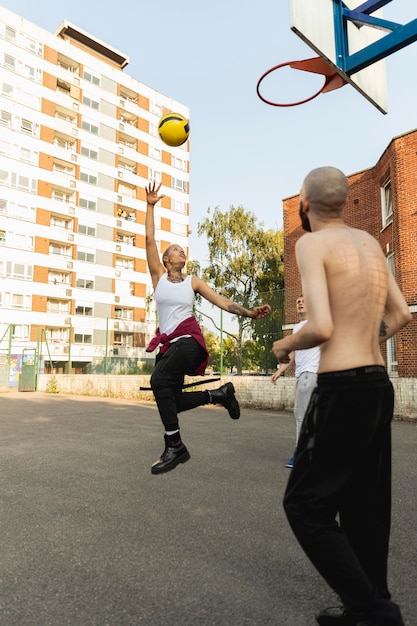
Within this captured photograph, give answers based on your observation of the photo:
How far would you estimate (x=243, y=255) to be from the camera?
35344 millimetres

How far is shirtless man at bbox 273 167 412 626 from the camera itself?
200cm

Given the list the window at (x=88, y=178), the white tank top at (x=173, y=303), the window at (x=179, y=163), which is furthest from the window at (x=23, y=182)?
the white tank top at (x=173, y=303)

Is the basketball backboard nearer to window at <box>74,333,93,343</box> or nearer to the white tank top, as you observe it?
the white tank top

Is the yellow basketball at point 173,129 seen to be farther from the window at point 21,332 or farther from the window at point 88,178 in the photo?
the window at point 88,178

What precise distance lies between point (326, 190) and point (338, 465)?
1251 mm

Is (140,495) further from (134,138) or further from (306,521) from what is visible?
(134,138)

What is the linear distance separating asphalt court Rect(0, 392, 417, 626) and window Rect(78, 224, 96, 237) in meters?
38.9

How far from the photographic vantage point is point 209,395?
4.93 metres

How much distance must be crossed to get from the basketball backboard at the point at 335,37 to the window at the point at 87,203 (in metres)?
41.2

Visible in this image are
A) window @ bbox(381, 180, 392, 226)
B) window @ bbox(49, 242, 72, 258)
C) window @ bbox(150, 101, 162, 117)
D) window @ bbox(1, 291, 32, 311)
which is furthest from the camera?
window @ bbox(150, 101, 162, 117)

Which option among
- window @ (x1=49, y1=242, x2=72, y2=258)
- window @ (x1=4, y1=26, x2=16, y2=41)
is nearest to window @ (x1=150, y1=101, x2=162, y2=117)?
window @ (x1=4, y1=26, x2=16, y2=41)

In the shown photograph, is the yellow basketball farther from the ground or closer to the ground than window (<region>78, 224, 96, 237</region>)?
closer to the ground

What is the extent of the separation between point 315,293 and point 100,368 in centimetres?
2312

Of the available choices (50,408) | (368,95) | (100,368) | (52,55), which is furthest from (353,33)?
(52,55)
